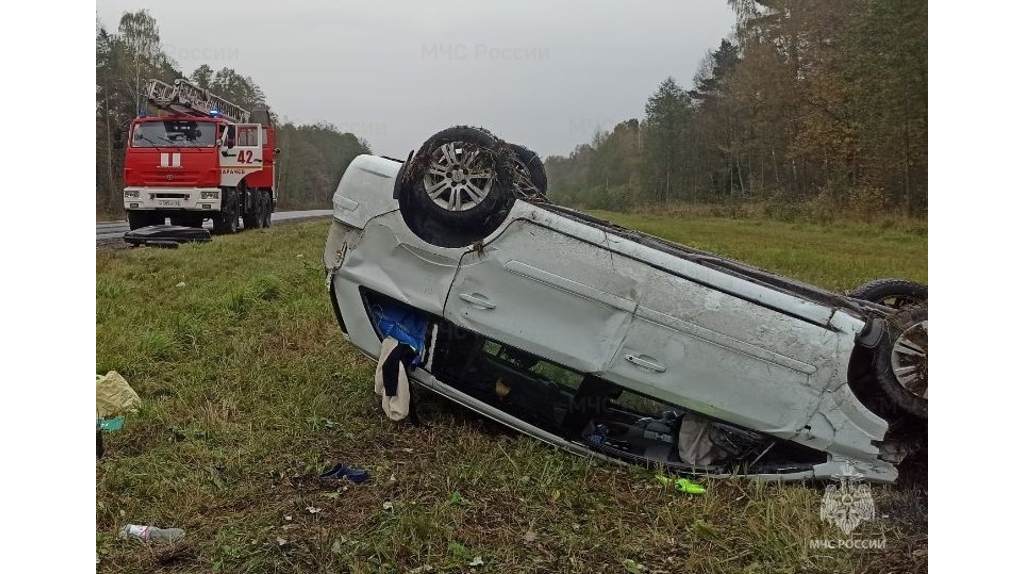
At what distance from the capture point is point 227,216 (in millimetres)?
13688

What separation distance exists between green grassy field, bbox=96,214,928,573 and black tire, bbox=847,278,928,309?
3.72 feet

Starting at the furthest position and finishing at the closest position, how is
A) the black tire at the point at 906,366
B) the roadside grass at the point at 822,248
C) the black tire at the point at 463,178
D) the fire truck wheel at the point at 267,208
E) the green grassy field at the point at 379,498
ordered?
the fire truck wheel at the point at 267,208 → the roadside grass at the point at 822,248 → the black tire at the point at 463,178 → the black tire at the point at 906,366 → the green grassy field at the point at 379,498

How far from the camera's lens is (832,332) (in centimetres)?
282

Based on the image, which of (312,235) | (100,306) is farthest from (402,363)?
(312,235)

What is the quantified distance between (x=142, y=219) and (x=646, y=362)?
12.4 m

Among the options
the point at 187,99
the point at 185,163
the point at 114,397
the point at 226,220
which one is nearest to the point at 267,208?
the point at 226,220

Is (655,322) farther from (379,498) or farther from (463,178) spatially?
(379,498)

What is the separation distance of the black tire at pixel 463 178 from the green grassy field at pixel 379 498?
103 centimetres

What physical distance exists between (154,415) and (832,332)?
3.15 metres

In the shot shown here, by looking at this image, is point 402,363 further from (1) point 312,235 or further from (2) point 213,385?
(1) point 312,235

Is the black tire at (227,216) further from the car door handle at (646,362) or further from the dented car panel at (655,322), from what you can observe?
the car door handle at (646,362)

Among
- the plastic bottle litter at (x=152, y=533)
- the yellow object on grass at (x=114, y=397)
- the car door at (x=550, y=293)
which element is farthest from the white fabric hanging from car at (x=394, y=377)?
the yellow object on grass at (x=114, y=397)

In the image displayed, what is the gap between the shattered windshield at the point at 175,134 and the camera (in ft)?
41.9

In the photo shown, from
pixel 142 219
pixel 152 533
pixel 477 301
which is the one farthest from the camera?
pixel 142 219
